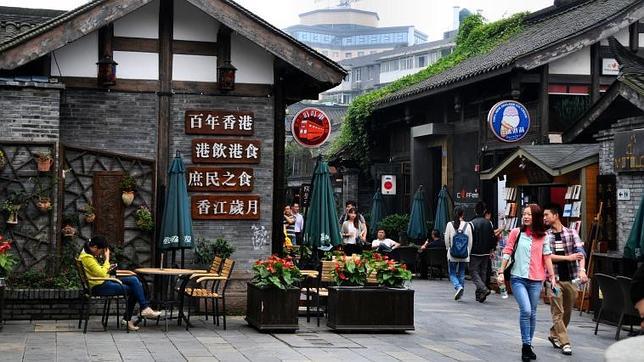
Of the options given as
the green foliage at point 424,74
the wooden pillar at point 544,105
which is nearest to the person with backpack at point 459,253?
the wooden pillar at point 544,105

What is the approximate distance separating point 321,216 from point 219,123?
212 cm

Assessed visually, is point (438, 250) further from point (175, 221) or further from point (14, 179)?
point (14, 179)

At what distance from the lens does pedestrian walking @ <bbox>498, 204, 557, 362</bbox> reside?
37.2 feet

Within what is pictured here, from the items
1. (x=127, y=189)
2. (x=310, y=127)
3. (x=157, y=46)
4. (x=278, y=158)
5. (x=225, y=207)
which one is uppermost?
(x=157, y=46)

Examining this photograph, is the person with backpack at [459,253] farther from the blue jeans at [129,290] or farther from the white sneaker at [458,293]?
the blue jeans at [129,290]

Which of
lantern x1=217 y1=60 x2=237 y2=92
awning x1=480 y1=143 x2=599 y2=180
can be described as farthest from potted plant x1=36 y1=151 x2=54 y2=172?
awning x1=480 y1=143 x2=599 y2=180

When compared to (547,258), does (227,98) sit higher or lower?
higher

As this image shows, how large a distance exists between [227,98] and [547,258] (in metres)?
6.27

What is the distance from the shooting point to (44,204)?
14.2m

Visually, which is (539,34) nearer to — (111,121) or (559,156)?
(559,156)

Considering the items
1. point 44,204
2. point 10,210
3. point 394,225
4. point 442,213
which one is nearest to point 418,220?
point 442,213

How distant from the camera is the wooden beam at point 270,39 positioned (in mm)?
15367

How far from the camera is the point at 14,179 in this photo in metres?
14.3

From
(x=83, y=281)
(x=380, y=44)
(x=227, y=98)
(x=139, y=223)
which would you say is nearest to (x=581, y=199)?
(x=227, y=98)
